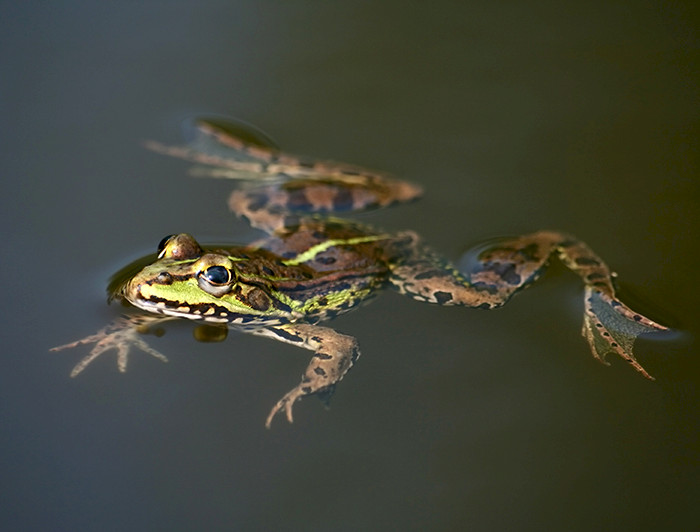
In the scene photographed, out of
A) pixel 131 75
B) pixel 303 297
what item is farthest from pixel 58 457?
pixel 131 75

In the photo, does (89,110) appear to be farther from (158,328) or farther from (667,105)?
(667,105)

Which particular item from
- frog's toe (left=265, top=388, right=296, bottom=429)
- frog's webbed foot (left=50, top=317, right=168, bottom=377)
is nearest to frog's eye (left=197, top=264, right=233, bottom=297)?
frog's webbed foot (left=50, top=317, right=168, bottom=377)

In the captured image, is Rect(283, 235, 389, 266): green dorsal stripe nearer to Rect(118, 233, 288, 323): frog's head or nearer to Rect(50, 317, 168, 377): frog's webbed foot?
Rect(118, 233, 288, 323): frog's head

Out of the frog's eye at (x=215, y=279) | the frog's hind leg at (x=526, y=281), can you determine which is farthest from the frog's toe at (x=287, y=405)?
the frog's hind leg at (x=526, y=281)

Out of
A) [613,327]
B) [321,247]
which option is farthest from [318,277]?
[613,327]

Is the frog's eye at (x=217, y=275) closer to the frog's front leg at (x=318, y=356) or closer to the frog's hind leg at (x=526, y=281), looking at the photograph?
the frog's front leg at (x=318, y=356)

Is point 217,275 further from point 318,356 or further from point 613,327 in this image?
point 613,327

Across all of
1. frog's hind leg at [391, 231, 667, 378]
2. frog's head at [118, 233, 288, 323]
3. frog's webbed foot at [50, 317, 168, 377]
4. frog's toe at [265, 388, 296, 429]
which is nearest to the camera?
frog's toe at [265, 388, 296, 429]
